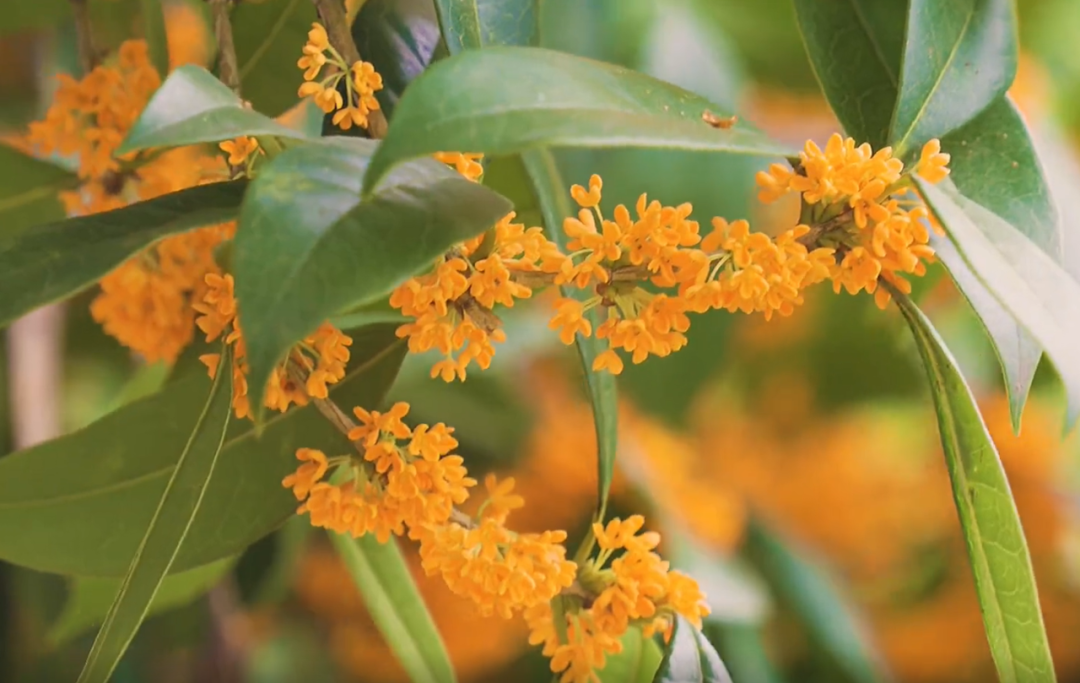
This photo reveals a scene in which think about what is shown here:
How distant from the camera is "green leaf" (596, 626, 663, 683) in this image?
0.54 metres

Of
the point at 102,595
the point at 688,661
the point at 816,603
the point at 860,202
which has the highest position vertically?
the point at 860,202

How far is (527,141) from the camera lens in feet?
0.92

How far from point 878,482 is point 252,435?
28.2 inches

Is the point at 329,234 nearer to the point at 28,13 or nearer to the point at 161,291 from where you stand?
the point at 161,291

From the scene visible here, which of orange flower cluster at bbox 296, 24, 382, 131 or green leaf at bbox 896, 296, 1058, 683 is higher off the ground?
orange flower cluster at bbox 296, 24, 382, 131

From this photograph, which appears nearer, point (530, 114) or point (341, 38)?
point (530, 114)

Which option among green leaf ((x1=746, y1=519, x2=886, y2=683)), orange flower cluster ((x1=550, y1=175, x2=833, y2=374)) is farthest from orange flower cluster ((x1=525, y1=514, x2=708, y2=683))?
green leaf ((x1=746, y1=519, x2=886, y2=683))

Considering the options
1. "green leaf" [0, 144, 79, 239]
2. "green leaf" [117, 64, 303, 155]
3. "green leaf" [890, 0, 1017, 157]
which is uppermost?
"green leaf" [117, 64, 303, 155]

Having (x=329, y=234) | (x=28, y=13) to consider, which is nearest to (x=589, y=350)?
(x=329, y=234)

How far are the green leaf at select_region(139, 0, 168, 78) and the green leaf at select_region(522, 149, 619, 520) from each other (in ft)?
0.95

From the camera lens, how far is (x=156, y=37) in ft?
2.12

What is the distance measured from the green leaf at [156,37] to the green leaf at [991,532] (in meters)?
0.49

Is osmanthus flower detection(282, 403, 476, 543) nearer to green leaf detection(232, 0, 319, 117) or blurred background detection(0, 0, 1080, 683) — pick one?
green leaf detection(232, 0, 319, 117)

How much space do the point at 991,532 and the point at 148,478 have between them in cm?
42
